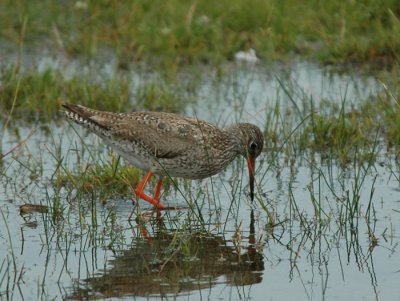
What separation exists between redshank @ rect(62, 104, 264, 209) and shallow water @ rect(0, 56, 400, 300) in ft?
0.72

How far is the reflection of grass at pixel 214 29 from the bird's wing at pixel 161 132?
3832 mm

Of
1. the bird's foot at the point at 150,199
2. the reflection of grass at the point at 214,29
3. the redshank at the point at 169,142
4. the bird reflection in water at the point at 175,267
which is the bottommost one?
the bird reflection in water at the point at 175,267

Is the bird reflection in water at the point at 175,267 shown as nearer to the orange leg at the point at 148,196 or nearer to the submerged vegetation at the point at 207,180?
the submerged vegetation at the point at 207,180

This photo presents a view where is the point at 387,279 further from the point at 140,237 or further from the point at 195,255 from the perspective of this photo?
the point at 140,237

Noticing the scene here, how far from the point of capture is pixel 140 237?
23.1 ft

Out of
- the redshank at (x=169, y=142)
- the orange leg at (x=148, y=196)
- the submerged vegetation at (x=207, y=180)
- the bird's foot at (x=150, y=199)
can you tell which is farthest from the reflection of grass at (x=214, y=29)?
the bird's foot at (x=150, y=199)

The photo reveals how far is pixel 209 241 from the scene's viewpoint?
22.6ft

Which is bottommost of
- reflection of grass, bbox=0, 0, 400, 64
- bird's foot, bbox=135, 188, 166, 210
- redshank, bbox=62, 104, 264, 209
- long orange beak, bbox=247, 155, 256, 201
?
bird's foot, bbox=135, 188, 166, 210

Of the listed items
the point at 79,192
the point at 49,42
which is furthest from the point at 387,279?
the point at 49,42

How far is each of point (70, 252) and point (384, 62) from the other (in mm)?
6218

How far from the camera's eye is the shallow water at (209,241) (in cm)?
596

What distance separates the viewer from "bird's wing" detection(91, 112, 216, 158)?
8.03 metres

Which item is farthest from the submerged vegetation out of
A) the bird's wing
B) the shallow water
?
the bird's wing

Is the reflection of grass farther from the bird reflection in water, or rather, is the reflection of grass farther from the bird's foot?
the bird reflection in water
